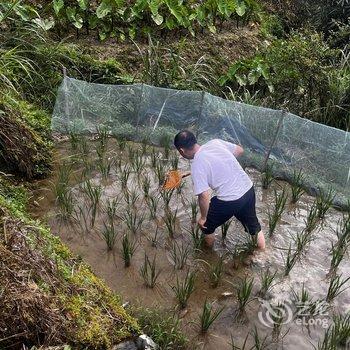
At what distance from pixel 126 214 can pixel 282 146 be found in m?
1.94

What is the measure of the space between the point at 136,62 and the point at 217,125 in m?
3.00

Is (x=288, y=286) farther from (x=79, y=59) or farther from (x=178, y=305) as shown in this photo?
(x=79, y=59)

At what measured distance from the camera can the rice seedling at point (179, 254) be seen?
149 inches

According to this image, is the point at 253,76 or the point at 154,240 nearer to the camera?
the point at 154,240

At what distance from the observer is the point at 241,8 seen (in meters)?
9.42

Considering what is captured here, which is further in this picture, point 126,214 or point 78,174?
point 78,174

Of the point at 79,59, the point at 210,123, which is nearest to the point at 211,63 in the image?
the point at 79,59

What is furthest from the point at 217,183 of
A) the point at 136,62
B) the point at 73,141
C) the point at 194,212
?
the point at 136,62

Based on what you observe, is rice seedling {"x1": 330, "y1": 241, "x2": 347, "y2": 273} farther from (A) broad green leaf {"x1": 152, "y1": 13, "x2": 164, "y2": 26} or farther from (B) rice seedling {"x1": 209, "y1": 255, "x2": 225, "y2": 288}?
(A) broad green leaf {"x1": 152, "y1": 13, "x2": 164, "y2": 26}

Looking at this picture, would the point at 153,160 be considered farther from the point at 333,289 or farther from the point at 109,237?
the point at 333,289

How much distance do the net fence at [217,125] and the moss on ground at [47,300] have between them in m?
2.85

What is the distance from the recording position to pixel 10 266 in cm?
241

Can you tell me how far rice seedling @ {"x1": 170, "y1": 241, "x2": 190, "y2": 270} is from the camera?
3774 millimetres

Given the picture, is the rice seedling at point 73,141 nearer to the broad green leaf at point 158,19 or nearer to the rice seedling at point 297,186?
the rice seedling at point 297,186
